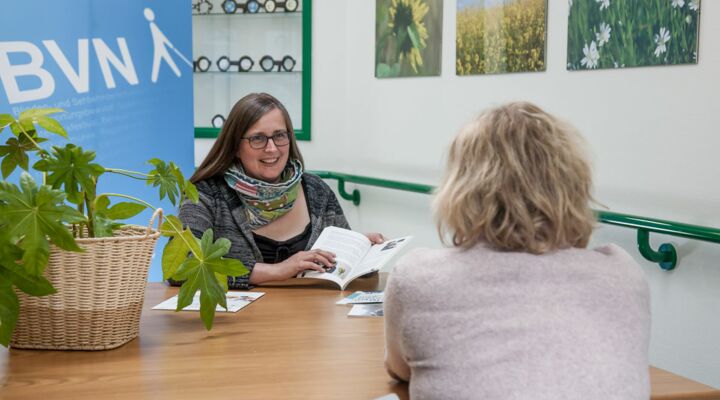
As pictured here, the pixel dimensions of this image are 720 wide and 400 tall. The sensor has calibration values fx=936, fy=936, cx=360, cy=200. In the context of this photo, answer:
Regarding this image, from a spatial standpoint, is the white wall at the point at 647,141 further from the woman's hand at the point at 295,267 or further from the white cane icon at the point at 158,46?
the white cane icon at the point at 158,46

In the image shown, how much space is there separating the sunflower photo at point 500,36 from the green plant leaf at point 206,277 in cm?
189

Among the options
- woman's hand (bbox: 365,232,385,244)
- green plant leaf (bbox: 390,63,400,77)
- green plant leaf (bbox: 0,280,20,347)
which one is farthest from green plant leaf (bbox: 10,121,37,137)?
green plant leaf (bbox: 390,63,400,77)

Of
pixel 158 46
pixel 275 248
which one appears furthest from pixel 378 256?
pixel 158 46

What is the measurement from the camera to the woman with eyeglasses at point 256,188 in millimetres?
3180

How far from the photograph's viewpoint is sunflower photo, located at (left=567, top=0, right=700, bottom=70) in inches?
111

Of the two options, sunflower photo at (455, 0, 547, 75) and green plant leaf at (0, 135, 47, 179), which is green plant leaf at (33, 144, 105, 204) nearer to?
green plant leaf at (0, 135, 47, 179)

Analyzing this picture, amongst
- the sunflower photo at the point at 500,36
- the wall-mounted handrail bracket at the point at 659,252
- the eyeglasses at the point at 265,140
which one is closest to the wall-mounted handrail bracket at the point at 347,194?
the sunflower photo at the point at 500,36

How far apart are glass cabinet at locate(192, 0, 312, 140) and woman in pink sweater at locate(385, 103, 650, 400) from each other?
3.86 meters

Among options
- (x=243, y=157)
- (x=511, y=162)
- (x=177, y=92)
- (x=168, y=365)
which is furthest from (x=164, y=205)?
(x=511, y=162)

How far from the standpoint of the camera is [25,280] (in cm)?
186

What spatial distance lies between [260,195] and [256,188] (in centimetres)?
3

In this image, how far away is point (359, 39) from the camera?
A: 516 centimetres

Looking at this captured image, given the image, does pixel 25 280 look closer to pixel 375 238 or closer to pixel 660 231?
pixel 375 238

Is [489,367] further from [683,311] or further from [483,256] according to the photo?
[683,311]
